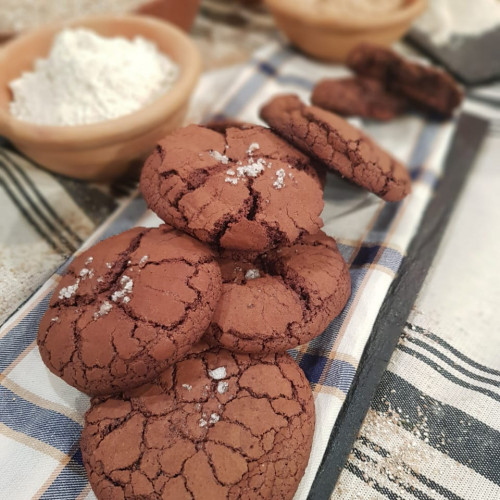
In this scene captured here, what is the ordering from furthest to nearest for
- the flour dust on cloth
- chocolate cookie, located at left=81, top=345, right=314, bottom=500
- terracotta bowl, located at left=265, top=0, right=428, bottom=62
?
terracotta bowl, located at left=265, top=0, right=428, bottom=62
the flour dust on cloth
chocolate cookie, located at left=81, top=345, right=314, bottom=500

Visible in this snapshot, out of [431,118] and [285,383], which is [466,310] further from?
[431,118]

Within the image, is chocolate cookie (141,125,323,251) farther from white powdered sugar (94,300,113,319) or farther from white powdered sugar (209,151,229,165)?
white powdered sugar (94,300,113,319)

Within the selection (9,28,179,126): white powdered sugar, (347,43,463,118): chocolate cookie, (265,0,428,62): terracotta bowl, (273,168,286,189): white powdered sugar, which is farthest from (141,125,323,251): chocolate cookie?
(265,0,428,62): terracotta bowl

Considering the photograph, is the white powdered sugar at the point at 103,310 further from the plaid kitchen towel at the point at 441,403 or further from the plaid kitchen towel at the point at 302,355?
the plaid kitchen towel at the point at 441,403

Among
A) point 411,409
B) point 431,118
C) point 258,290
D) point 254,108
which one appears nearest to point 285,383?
point 258,290

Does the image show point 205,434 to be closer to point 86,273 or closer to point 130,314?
point 130,314

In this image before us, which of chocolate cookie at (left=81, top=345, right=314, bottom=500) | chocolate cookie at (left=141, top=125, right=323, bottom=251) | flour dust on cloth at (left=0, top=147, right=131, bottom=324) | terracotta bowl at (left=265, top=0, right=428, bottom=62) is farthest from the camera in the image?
terracotta bowl at (left=265, top=0, right=428, bottom=62)
